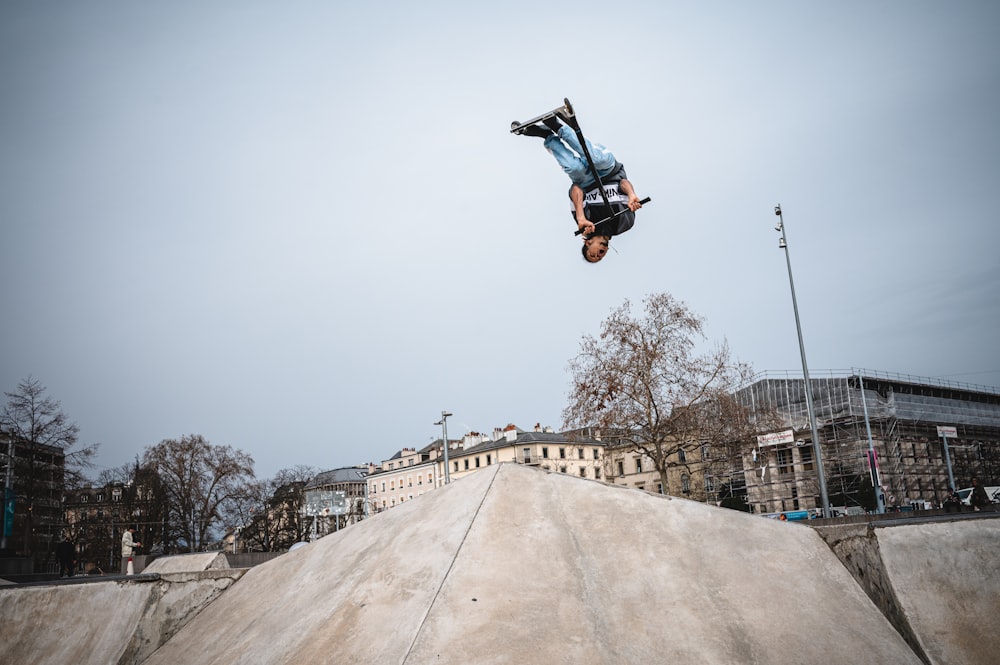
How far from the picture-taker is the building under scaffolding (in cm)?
4759

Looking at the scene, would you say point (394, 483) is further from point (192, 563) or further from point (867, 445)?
point (192, 563)

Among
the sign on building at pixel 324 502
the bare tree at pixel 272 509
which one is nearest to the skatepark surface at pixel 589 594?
the sign on building at pixel 324 502

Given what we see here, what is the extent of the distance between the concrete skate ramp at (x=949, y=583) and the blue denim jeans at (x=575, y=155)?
7515 mm

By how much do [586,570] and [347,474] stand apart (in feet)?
431

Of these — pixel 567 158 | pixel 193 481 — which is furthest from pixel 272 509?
pixel 567 158

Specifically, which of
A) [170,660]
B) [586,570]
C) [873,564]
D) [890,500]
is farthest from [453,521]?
[890,500]

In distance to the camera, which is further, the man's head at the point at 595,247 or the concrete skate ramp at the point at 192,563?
the concrete skate ramp at the point at 192,563

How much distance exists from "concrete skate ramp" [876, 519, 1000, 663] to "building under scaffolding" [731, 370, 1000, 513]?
42164 millimetres

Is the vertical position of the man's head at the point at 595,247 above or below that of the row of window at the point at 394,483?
above

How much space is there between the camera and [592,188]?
11656mm

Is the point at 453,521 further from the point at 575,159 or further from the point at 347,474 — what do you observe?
the point at 347,474

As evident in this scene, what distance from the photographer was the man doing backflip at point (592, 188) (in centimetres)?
1084

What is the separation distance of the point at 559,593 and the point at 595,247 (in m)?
8.39

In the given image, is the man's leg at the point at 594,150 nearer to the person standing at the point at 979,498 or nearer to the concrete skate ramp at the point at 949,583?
the concrete skate ramp at the point at 949,583
